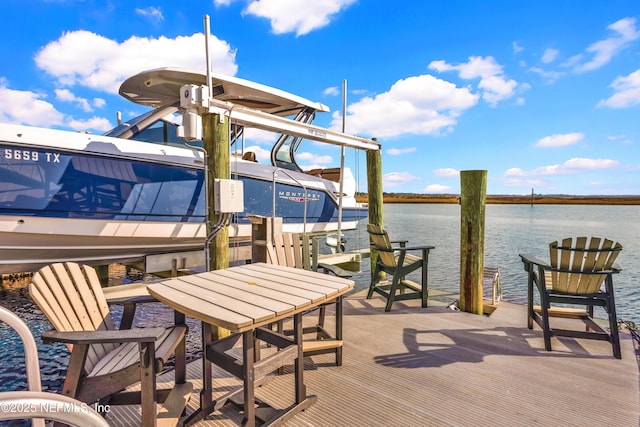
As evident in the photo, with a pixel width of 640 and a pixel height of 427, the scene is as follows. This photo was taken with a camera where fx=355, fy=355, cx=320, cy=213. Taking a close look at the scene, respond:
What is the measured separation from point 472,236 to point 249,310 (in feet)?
10.2

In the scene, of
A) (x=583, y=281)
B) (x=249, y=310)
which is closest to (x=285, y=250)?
(x=249, y=310)

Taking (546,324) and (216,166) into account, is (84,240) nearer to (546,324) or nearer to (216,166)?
(216,166)

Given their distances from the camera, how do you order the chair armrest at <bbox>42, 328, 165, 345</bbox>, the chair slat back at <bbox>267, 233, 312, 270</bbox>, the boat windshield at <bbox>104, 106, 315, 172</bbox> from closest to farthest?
the chair armrest at <bbox>42, 328, 165, 345</bbox> < the chair slat back at <bbox>267, 233, 312, 270</bbox> < the boat windshield at <bbox>104, 106, 315, 172</bbox>

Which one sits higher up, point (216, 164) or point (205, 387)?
point (216, 164)

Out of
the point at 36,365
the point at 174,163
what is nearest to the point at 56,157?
the point at 174,163

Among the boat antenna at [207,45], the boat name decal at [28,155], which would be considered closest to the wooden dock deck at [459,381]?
the boat antenna at [207,45]

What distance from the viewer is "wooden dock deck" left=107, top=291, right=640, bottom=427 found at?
2133 mm

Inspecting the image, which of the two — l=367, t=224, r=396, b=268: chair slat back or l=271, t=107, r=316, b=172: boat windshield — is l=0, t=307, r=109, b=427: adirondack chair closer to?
l=367, t=224, r=396, b=268: chair slat back

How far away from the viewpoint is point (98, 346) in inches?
79.5

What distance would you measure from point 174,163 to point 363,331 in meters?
3.68

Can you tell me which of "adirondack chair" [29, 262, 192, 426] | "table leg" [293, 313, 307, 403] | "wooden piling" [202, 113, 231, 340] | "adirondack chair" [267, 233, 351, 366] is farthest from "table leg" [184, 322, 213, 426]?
"wooden piling" [202, 113, 231, 340]

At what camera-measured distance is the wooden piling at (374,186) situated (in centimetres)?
615

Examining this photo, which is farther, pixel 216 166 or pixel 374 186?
pixel 374 186

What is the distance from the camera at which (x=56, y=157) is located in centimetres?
429
